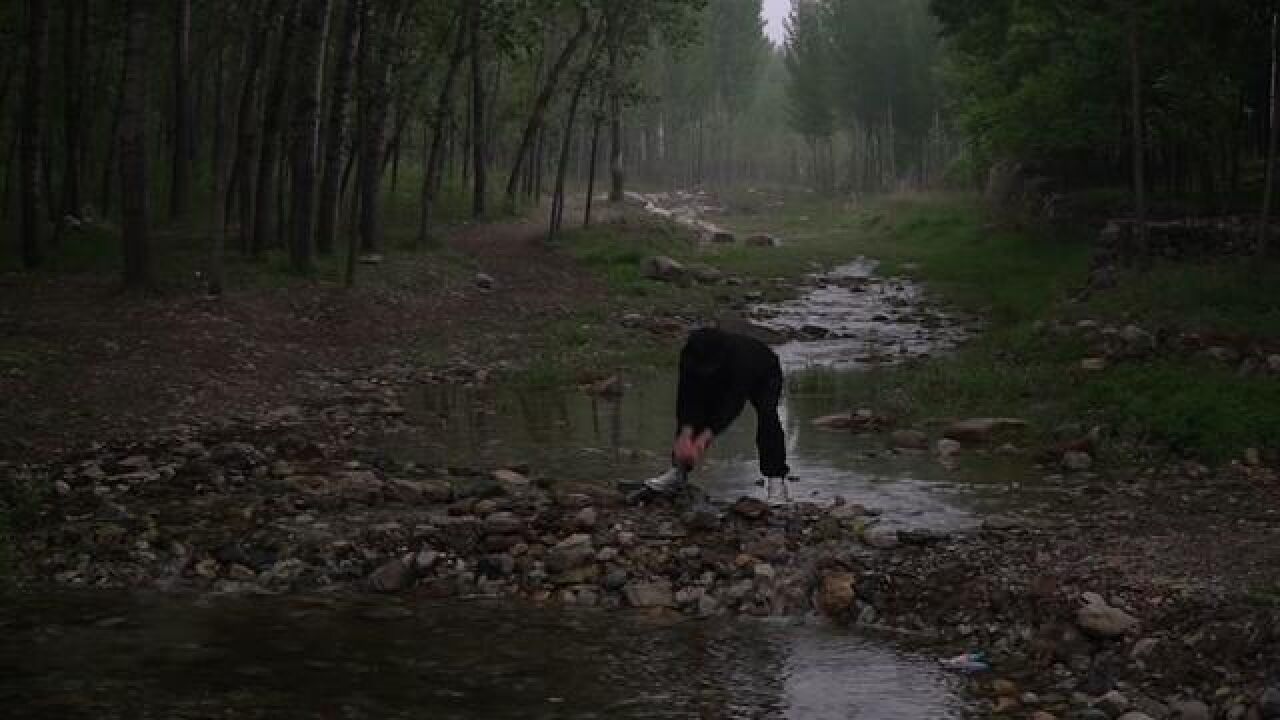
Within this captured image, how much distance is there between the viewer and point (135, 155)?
1984 centimetres

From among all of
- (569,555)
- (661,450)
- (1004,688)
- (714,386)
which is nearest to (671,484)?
(714,386)

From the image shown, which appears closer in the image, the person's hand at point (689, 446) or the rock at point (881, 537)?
the rock at point (881, 537)

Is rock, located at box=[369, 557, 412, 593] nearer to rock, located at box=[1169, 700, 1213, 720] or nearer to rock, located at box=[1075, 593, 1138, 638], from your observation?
rock, located at box=[1075, 593, 1138, 638]

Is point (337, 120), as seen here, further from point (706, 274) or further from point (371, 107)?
point (706, 274)

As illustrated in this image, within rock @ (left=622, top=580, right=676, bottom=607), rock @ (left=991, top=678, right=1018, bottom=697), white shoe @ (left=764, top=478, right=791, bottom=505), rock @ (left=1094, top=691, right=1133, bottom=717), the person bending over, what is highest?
the person bending over

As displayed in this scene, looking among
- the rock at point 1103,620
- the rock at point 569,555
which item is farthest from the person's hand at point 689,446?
the rock at point 1103,620

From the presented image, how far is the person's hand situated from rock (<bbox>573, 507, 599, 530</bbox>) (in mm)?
934

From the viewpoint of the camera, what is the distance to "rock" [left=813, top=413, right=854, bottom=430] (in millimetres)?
16234

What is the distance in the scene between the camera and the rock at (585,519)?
10500 millimetres

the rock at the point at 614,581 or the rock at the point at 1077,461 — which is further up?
the rock at the point at 1077,461

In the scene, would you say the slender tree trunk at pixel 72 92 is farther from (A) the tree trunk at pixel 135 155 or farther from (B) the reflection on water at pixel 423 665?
(B) the reflection on water at pixel 423 665

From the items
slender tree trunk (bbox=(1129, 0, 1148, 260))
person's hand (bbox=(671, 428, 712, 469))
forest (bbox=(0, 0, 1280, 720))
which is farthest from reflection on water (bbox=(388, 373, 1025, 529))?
slender tree trunk (bbox=(1129, 0, 1148, 260))

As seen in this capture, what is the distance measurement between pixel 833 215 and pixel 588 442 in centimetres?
4703

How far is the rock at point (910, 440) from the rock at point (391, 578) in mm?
7045
